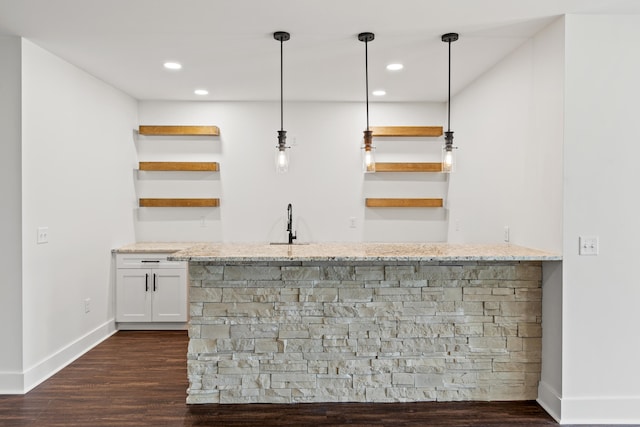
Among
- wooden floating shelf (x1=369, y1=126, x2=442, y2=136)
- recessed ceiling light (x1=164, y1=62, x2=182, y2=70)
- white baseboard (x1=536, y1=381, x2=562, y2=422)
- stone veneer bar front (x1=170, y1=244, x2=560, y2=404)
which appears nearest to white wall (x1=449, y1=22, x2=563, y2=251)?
stone veneer bar front (x1=170, y1=244, x2=560, y2=404)

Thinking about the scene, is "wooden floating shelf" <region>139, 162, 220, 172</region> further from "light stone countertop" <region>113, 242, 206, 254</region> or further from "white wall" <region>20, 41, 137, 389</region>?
"light stone countertop" <region>113, 242, 206, 254</region>

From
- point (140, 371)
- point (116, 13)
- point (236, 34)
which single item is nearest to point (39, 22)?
point (116, 13)

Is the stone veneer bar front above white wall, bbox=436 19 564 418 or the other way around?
the other way around

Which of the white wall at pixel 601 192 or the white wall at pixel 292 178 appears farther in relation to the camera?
the white wall at pixel 292 178

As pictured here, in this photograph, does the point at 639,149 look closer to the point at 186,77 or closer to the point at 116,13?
the point at 116,13

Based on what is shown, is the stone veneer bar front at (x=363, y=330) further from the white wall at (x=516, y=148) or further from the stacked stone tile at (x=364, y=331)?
the white wall at (x=516, y=148)

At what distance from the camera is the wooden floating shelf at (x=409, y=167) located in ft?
15.6

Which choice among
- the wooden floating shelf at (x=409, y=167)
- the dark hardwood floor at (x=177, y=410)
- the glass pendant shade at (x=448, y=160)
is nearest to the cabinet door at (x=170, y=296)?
the dark hardwood floor at (x=177, y=410)

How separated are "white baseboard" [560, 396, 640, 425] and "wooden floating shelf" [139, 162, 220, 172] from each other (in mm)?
3872

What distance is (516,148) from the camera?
3.14 m

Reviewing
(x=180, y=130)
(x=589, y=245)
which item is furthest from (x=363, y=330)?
(x=180, y=130)

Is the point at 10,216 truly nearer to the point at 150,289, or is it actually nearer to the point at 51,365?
the point at 51,365

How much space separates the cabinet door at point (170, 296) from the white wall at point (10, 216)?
1.44 metres

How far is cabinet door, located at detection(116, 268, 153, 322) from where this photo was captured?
4.27 meters
